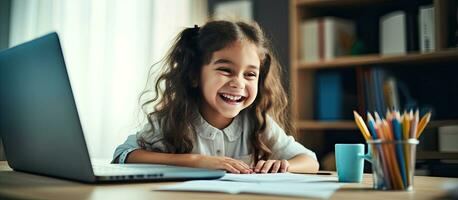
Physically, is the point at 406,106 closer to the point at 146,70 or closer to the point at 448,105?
the point at 448,105

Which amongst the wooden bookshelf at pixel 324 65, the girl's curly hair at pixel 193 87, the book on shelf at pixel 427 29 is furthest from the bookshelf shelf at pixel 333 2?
the girl's curly hair at pixel 193 87

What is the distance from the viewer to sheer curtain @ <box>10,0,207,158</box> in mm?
2307

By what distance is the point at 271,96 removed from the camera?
163 cm

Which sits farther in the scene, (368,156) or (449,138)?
(449,138)

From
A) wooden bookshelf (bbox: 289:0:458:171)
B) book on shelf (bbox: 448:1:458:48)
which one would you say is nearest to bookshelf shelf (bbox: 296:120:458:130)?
wooden bookshelf (bbox: 289:0:458:171)

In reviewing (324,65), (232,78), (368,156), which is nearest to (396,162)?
(368,156)

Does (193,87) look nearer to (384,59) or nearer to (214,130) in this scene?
(214,130)

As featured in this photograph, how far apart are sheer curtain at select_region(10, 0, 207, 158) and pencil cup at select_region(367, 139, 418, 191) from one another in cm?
158

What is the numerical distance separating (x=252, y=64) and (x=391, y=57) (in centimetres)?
110

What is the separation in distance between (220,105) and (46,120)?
2.17ft

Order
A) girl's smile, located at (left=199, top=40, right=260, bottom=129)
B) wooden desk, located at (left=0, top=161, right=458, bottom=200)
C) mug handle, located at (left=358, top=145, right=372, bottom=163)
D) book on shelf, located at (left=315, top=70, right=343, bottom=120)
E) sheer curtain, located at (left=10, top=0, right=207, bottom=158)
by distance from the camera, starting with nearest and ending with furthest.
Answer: wooden desk, located at (left=0, top=161, right=458, bottom=200)
mug handle, located at (left=358, top=145, right=372, bottom=163)
girl's smile, located at (left=199, top=40, right=260, bottom=129)
sheer curtain, located at (left=10, top=0, right=207, bottom=158)
book on shelf, located at (left=315, top=70, right=343, bottom=120)

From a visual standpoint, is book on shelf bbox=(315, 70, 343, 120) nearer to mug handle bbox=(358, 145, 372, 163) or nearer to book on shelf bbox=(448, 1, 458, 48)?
book on shelf bbox=(448, 1, 458, 48)

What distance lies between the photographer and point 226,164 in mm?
1103

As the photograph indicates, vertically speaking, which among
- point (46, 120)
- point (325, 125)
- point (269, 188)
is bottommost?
point (325, 125)
